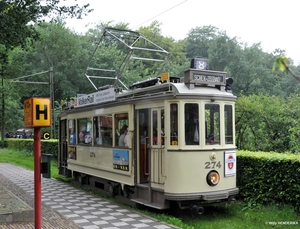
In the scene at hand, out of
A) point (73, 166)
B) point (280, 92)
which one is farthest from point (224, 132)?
point (280, 92)

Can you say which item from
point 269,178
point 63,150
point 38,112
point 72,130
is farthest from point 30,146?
point 38,112

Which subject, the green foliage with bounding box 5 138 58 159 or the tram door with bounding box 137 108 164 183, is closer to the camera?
the tram door with bounding box 137 108 164 183

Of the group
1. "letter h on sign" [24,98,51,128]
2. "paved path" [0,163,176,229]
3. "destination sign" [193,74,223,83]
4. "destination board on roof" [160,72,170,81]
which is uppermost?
"destination board on roof" [160,72,170,81]

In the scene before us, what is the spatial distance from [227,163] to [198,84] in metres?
1.80

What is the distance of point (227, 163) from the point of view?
27.5 ft

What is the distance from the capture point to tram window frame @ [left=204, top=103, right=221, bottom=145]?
8.29m

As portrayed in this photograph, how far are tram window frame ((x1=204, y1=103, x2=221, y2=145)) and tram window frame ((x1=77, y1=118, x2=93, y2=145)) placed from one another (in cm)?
459

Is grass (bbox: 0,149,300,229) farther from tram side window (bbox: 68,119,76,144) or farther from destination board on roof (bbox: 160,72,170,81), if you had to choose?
tram side window (bbox: 68,119,76,144)

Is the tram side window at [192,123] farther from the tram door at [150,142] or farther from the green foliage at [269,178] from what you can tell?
the green foliage at [269,178]

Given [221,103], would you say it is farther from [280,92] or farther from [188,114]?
[280,92]

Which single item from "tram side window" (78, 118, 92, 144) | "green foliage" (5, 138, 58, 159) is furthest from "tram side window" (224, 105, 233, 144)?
"green foliage" (5, 138, 58, 159)

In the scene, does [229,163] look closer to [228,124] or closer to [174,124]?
[228,124]

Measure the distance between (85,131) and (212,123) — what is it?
5.24 metres

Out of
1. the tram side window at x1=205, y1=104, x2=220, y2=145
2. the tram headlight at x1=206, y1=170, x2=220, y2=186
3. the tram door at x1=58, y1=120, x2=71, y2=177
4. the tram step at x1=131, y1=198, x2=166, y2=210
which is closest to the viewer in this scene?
the tram headlight at x1=206, y1=170, x2=220, y2=186
